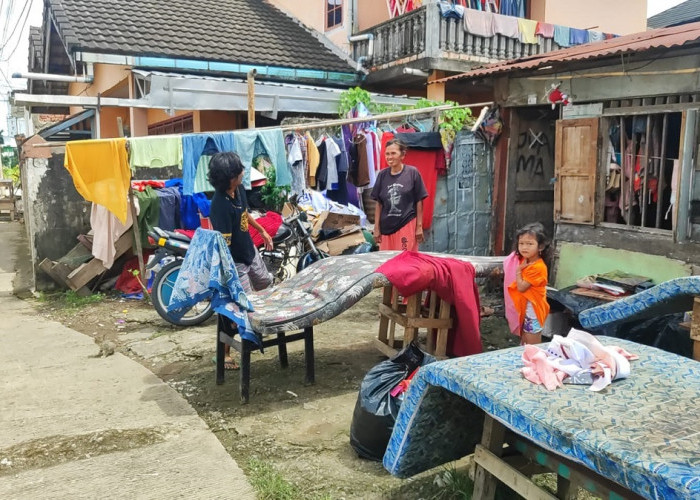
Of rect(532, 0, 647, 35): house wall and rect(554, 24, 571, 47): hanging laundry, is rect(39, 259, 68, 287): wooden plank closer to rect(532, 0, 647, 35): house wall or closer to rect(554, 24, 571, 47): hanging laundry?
rect(554, 24, 571, 47): hanging laundry

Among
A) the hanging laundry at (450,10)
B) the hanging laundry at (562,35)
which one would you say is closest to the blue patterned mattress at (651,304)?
the hanging laundry at (450,10)

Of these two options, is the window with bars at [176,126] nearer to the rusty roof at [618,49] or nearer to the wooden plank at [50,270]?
the wooden plank at [50,270]

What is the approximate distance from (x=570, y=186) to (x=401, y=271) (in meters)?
3.58

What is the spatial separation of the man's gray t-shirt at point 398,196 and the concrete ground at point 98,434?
2.86 metres

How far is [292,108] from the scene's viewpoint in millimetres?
10609

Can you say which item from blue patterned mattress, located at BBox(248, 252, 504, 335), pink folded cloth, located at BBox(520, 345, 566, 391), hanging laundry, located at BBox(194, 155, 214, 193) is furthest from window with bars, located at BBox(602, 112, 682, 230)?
hanging laundry, located at BBox(194, 155, 214, 193)

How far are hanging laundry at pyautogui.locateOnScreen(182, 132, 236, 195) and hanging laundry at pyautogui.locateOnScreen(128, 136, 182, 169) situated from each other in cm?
13

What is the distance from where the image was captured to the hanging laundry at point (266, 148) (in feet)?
25.2

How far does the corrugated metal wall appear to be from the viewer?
8.99m

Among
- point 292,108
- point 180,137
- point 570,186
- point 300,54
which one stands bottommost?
point 570,186

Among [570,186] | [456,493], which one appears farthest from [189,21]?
[456,493]

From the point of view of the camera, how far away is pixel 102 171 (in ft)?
23.6

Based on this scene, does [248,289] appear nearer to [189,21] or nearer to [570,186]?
[570,186]

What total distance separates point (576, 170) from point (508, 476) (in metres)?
5.05
